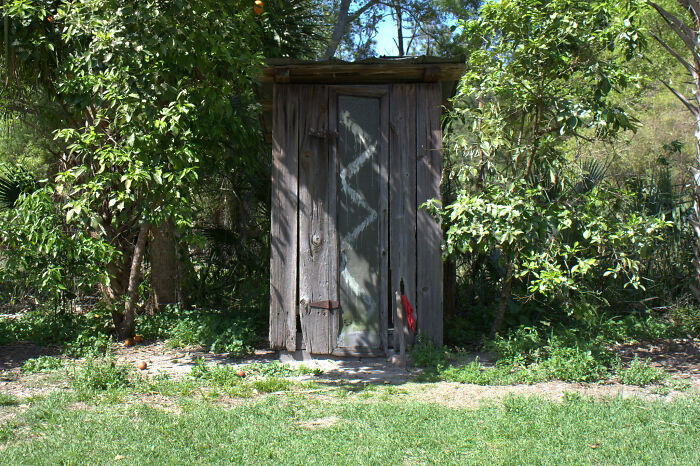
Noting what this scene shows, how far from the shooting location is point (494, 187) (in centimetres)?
605

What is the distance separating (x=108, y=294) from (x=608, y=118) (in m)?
6.01

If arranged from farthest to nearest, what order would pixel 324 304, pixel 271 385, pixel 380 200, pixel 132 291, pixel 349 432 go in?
1. pixel 132 291
2. pixel 380 200
3. pixel 324 304
4. pixel 271 385
5. pixel 349 432

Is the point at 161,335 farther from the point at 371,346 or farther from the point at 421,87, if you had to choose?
the point at 421,87

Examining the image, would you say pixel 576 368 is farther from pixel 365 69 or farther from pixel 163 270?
pixel 163 270

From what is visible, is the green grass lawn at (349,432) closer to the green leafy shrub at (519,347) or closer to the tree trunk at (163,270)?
the green leafy shrub at (519,347)

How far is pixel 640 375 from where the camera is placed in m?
5.52

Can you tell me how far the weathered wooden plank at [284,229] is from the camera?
6.62 meters

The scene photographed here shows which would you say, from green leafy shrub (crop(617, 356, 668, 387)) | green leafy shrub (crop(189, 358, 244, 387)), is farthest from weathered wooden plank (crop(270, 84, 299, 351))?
green leafy shrub (crop(617, 356, 668, 387))

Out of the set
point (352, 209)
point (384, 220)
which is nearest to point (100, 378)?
point (352, 209)

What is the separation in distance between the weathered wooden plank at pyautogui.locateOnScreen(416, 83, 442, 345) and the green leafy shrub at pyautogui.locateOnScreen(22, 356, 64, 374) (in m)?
3.66

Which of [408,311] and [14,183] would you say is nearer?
[408,311]

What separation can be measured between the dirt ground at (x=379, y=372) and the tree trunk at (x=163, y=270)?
3.97 ft

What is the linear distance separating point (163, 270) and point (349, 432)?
5.15 m

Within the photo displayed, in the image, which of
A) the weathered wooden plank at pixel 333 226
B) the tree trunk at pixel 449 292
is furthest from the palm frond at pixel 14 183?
the tree trunk at pixel 449 292
